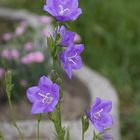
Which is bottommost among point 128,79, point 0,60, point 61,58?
point 128,79

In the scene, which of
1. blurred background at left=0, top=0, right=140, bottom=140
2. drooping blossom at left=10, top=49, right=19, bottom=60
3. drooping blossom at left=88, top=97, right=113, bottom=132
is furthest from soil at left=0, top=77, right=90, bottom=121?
drooping blossom at left=88, top=97, right=113, bottom=132

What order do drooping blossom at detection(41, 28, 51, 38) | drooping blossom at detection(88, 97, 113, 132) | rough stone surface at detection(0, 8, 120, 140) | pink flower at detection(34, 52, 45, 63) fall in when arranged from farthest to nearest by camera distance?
drooping blossom at detection(41, 28, 51, 38) < pink flower at detection(34, 52, 45, 63) < rough stone surface at detection(0, 8, 120, 140) < drooping blossom at detection(88, 97, 113, 132)

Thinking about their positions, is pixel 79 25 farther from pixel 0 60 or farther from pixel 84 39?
pixel 0 60

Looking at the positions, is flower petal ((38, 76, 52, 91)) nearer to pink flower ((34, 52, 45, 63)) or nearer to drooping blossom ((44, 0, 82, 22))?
drooping blossom ((44, 0, 82, 22))

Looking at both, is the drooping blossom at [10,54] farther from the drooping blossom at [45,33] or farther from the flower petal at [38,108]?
the flower petal at [38,108]

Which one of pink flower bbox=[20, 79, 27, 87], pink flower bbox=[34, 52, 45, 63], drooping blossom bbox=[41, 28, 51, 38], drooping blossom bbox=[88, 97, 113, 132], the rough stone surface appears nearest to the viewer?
drooping blossom bbox=[88, 97, 113, 132]

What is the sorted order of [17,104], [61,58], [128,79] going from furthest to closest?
[128,79], [17,104], [61,58]

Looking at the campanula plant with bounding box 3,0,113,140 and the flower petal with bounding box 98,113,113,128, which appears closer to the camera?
the campanula plant with bounding box 3,0,113,140

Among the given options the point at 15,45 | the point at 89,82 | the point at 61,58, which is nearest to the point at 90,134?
the point at 89,82
